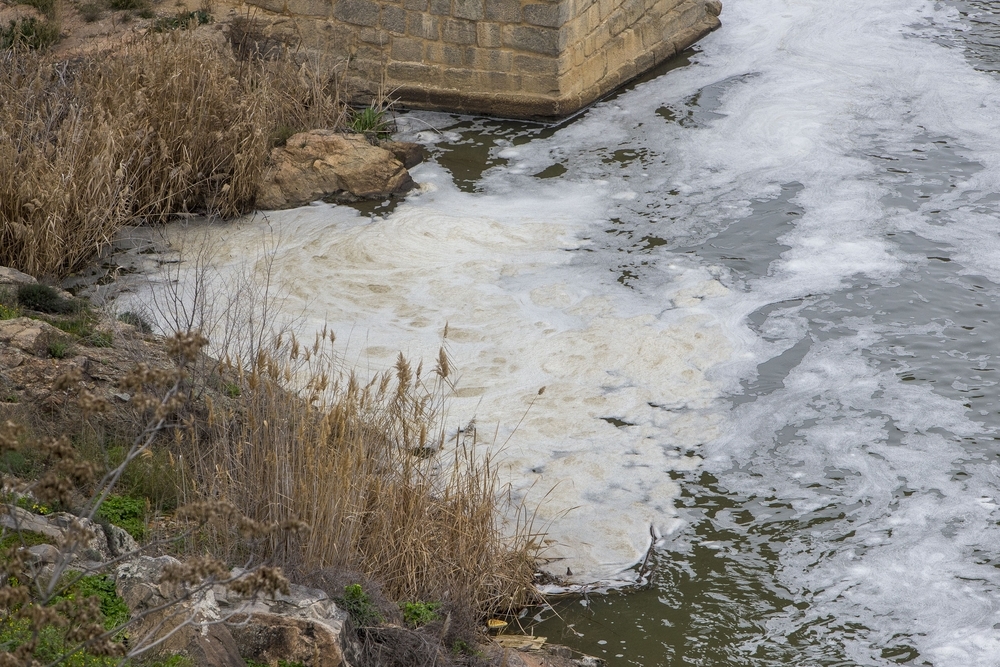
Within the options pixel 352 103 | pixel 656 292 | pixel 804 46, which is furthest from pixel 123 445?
pixel 804 46

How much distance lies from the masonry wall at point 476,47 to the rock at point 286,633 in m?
6.97

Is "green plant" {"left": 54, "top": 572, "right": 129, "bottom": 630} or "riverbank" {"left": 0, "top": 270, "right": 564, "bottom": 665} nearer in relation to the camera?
"green plant" {"left": 54, "top": 572, "right": 129, "bottom": 630}

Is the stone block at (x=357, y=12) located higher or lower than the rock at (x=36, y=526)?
higher

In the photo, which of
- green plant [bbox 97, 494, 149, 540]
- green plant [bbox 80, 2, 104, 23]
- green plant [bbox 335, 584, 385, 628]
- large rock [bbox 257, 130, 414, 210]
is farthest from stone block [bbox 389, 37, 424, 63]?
green plant [bbox 335, 584, 385, 628]

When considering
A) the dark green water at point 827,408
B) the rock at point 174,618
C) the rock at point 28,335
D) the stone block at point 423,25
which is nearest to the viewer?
the rock at point 174,618

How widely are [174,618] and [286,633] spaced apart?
1.18 feet

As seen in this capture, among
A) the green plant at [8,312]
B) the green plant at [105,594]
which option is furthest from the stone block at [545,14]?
the green plant at [105,594]

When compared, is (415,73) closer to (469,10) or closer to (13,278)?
(469,10)

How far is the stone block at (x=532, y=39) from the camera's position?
9219 mm

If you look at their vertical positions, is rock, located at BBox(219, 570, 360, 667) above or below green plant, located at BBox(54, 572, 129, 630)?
below

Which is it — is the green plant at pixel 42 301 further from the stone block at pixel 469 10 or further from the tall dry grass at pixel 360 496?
the stone block at pixel 469 10

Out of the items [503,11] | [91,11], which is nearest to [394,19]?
[503,11]

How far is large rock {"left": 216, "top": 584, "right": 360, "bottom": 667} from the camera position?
3.17m

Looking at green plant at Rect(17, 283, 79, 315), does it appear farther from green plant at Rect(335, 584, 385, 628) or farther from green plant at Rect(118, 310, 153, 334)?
green plant at Rect(335, 584, 385, 628)
